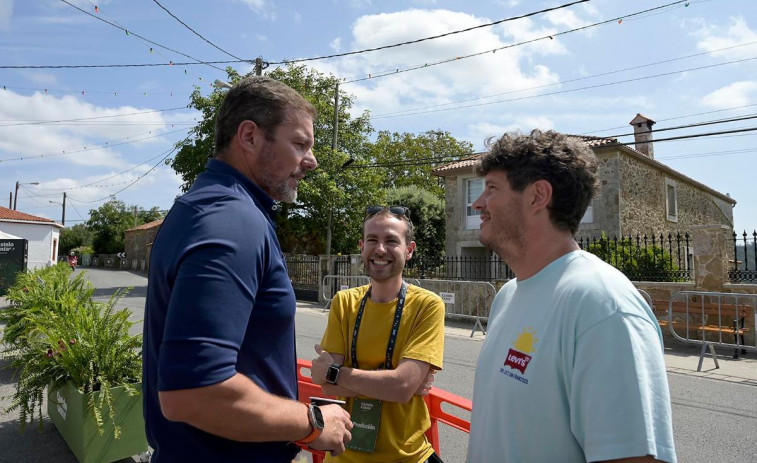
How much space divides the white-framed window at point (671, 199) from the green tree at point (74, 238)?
2990 inches

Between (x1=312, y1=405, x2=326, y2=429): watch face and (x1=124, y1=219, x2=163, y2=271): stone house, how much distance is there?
52.4 metres

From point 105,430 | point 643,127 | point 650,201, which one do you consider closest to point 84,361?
point 105,430

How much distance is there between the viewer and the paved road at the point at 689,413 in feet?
14.1

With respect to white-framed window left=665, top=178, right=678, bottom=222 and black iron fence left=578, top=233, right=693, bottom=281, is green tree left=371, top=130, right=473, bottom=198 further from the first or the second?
black iron fence left=578, top=233, right=693, bottom=281

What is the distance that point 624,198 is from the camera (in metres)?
18.3

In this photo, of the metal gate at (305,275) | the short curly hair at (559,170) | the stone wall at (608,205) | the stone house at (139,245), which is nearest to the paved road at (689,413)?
the short curly hair at (559,170)

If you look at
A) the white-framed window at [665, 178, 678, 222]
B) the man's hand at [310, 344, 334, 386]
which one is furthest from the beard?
the white-framed window at [665, 178, 678, 222]

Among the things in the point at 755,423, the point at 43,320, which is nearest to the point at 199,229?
the point at 43,320

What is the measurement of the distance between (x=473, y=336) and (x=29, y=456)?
28.1 feet

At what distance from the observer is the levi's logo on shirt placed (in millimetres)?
1454

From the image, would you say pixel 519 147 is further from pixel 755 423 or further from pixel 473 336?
pixel 473 336

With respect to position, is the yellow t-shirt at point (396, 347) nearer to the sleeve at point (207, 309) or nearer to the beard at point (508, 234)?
the beard at point (508, 234)

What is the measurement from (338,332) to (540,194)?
1306 millimetres

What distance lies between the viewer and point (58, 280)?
22.6 ft
